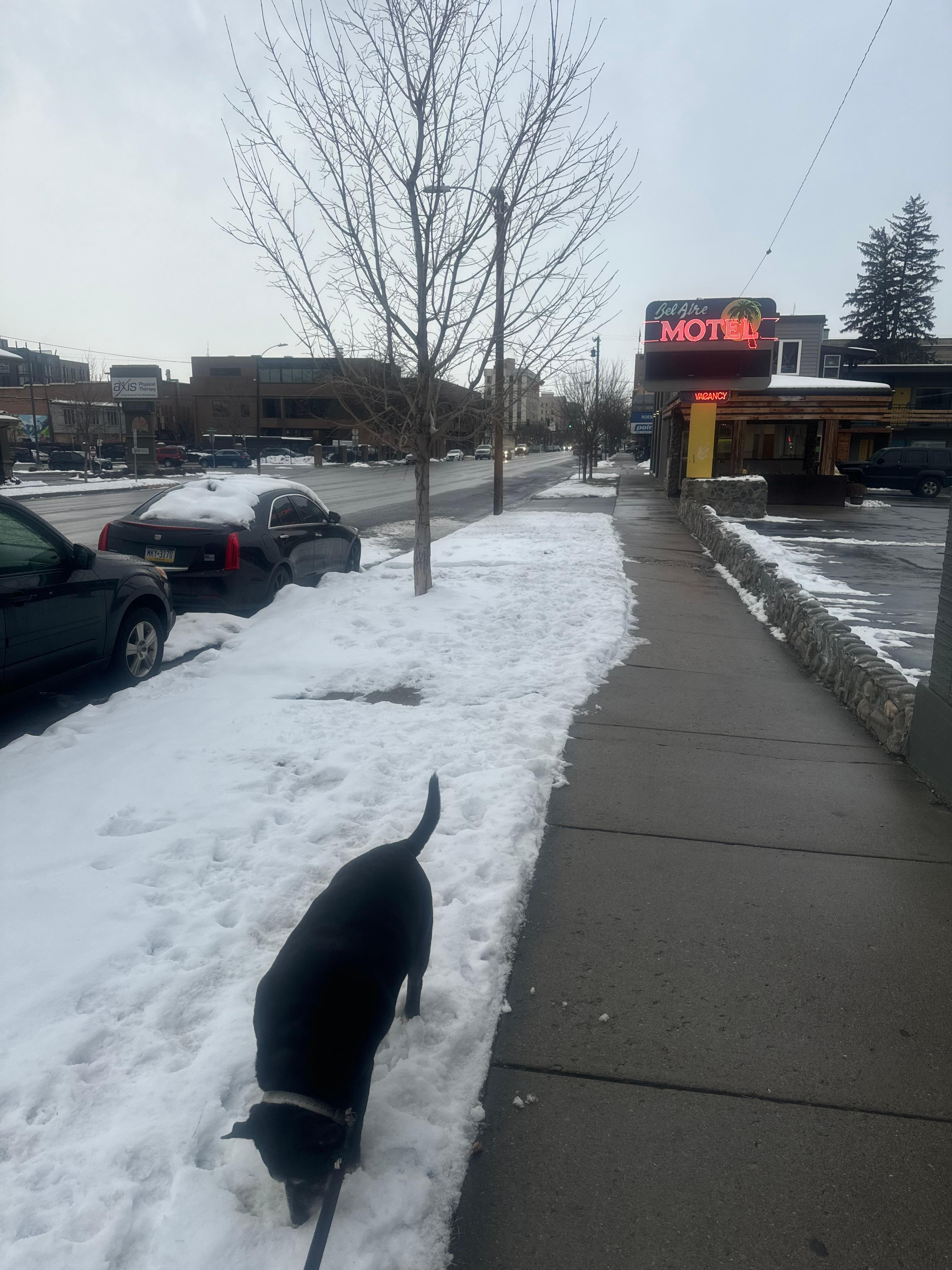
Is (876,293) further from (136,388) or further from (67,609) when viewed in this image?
(67,609)

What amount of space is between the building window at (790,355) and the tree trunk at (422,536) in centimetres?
3507

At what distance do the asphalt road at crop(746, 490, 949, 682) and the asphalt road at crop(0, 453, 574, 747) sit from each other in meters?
6.42

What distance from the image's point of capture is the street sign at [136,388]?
2212 inches

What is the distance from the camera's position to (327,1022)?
6.81ft

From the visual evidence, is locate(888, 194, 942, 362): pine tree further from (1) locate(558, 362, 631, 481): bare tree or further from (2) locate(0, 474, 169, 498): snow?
(2) locate(0, 474, 169, 498): snow

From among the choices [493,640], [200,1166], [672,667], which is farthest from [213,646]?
[200,1166]

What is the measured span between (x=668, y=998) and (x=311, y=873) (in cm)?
157

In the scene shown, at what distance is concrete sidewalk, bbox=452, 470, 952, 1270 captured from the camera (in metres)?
2.22

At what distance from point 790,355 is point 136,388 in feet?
134

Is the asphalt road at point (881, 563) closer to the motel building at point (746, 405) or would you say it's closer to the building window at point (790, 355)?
the motel building at point (746, 405)

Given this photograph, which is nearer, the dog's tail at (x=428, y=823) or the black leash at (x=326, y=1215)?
the black leash at (x=326, y=1215)

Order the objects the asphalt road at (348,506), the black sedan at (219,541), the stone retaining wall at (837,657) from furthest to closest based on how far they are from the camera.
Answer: the black sedan at (219,541) < the asphalt road at (348,506) < the stone retaining wall at (837,657)

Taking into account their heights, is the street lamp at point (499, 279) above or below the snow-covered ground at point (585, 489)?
above

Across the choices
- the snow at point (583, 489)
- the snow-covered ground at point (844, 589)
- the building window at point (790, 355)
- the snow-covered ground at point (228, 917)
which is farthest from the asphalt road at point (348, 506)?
the building window at point (790, 355)
